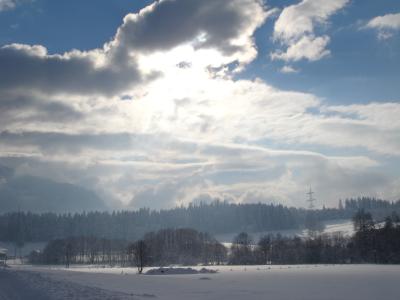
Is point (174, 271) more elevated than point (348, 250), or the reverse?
point (348, 250)

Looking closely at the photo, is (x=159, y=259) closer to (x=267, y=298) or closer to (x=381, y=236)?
(x=381, y=236)

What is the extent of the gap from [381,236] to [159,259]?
308 ft

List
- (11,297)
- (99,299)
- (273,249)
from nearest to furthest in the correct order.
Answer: (99,299)
(11,297)
(273,249)

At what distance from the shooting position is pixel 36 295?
1585 inches

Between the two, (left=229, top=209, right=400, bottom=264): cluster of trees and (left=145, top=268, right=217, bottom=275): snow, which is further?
(left=229, top=209, right=400, bottom=264): cluster of trees

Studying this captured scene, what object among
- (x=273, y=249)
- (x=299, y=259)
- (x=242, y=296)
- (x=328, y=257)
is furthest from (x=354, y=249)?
(x=242, y=296)

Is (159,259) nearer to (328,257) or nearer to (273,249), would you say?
(273,249)

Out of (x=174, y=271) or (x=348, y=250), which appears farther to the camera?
(x=348, y=250)

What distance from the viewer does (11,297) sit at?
39.1 metres

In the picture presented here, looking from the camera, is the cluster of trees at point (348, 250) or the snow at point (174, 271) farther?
the cluster of trees at point (348, 250)

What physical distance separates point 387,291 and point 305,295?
11.2 meters

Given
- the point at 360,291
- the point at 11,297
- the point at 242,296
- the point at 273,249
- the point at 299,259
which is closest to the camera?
the point at 11,297

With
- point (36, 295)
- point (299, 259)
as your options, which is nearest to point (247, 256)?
point (299, 259)

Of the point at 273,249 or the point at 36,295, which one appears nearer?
the point at 36,295
